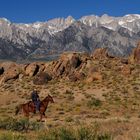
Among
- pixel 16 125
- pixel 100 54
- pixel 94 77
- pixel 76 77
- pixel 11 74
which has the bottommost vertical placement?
pixel 16 125

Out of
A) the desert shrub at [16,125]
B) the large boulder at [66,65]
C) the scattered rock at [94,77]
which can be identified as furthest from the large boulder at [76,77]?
the desert shrub at [16,125]

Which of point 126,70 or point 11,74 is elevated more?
point 11,74

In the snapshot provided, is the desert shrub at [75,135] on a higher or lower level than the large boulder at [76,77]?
lower

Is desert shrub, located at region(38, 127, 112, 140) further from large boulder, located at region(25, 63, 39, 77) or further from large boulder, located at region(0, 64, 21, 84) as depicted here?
large boulder, located at region(0, 64, 21, 84)

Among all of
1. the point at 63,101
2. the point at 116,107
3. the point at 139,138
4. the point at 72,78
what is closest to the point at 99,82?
the point at 72,78

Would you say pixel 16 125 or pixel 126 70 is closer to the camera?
→ pixel 16 125

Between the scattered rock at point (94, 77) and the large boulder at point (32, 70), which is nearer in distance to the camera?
the scattered rock at point (94, 77)

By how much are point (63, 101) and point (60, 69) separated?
17932mm

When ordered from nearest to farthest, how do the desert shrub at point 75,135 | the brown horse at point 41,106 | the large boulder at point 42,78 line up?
the desert shrub at point 75,135 < the brown horse at point 41,106 < the large boulder at point 42,78

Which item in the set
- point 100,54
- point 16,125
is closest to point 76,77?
point 100,54

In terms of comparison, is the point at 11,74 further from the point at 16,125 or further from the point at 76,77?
the point at 16,125

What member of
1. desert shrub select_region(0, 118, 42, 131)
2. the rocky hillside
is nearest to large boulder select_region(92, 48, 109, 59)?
the rocky hillside

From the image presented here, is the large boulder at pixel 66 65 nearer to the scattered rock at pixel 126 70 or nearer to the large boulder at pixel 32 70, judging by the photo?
the large boulder at pixel 32 70

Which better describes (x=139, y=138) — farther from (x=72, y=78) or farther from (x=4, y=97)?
(x=72, y=78)
